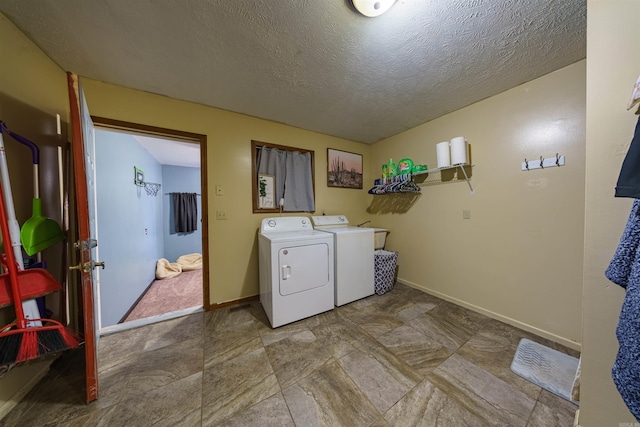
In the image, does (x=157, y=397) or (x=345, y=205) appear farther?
(x=345, y=205)

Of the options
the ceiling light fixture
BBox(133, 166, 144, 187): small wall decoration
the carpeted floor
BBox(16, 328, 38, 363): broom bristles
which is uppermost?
the ceiling light fixture

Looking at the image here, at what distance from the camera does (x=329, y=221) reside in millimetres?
2908

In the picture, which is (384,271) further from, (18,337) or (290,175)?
(18,337)

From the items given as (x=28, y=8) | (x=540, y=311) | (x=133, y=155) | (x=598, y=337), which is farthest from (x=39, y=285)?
(x=540, y=311)

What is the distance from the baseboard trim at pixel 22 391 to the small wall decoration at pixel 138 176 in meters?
2.36

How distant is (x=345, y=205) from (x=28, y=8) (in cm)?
314

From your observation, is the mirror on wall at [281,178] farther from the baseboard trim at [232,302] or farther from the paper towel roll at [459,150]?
the paper towel roll at [459,150]

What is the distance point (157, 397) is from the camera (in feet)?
3.92

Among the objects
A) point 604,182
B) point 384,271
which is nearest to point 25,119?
point 604,182

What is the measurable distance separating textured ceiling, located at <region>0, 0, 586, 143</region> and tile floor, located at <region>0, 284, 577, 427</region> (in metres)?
2.29

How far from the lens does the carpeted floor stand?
2.46m

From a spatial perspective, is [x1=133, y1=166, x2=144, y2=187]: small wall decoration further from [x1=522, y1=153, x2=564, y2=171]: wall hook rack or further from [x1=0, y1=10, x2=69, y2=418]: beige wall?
[x1=522, y1=153, x2=564, y2=171]: wall hook rack

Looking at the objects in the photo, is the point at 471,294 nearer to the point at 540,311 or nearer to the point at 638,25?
the point at 540,311

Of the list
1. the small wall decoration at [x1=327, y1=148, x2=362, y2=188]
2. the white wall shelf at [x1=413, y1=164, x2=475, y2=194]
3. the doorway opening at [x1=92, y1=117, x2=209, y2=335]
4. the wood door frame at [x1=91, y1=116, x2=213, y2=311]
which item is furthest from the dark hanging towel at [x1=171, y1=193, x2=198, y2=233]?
the white wall shelf at [x1=413, y1=164, x2=475, y2=194]
